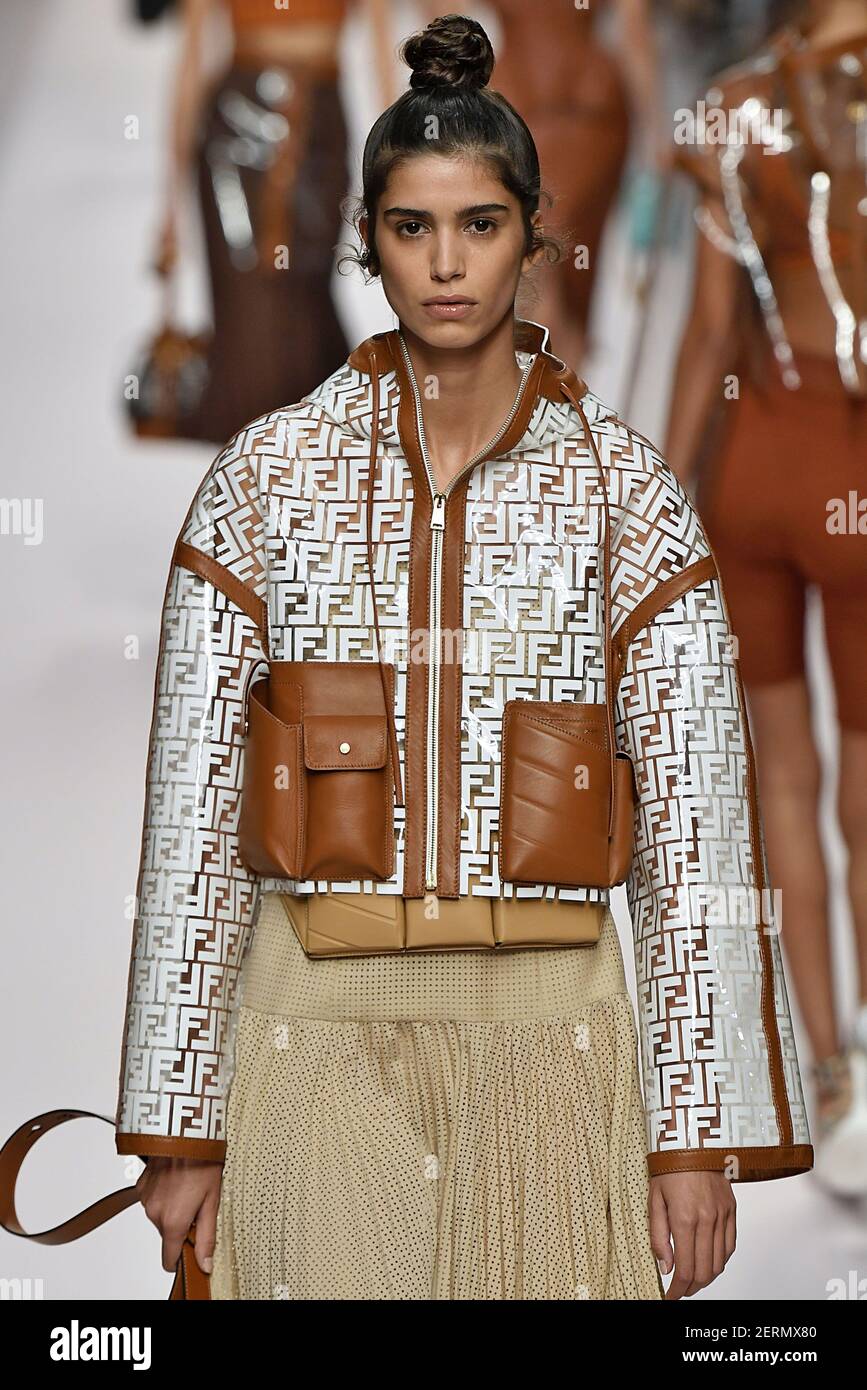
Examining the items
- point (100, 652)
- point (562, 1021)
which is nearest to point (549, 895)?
point (562, 1021)

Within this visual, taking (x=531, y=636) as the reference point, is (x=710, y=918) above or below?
below

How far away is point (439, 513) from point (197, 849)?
353 millimetres

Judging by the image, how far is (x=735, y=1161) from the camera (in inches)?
75.4

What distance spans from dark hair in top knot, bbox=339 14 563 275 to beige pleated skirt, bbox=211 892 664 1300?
630 mm

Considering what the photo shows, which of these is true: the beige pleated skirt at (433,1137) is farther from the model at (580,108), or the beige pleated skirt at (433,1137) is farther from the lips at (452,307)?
the model at (580,108)

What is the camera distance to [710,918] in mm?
1942

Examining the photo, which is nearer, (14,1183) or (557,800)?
(557,800)

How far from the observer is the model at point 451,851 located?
192 cm

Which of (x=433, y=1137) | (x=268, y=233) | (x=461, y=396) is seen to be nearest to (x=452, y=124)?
Answer: (x=461, y=396)

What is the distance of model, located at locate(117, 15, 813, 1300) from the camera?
1923mm

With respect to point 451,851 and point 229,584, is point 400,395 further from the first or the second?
point 451,851

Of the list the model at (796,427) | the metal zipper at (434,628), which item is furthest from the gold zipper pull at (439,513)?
the model at (796,427)

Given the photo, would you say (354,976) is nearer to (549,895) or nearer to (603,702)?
(549,895)

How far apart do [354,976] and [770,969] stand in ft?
1.18
